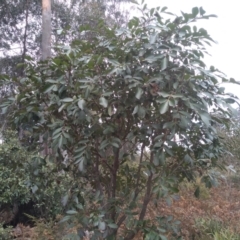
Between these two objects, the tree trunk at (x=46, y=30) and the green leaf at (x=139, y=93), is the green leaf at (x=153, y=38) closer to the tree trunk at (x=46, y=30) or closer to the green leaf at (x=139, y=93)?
the green leaf at (x=139, y=93)

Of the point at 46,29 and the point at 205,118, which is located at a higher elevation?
the point at 46,29

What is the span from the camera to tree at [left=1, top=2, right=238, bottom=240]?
224 cm

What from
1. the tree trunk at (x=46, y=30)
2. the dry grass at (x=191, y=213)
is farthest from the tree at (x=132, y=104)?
the tree trunk at (x=46, y=30)

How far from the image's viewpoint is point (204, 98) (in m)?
2.31

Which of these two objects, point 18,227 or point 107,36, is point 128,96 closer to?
point 107,36

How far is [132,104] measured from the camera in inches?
94.7

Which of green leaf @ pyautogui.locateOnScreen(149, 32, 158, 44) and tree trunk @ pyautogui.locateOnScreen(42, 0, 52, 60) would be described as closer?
green leaf @ pyautogui.locateOnScreen(149, 32, 158, 44)

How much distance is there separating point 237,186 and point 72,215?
7.97 meters

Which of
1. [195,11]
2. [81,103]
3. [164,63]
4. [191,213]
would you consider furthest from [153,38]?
[191,213]

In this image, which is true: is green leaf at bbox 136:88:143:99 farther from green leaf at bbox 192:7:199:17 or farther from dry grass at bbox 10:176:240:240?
dry grass at bbox 10:176:240:240

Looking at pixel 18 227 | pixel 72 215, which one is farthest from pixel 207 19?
pixel 18 227

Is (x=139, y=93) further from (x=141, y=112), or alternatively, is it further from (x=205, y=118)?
(x=205, y=118)

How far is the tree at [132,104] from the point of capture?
2.24 metres

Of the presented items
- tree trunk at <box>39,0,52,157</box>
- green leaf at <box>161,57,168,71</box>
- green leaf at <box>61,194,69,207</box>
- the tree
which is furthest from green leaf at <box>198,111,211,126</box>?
tree trunk at <box>39,0,52,157</box>
